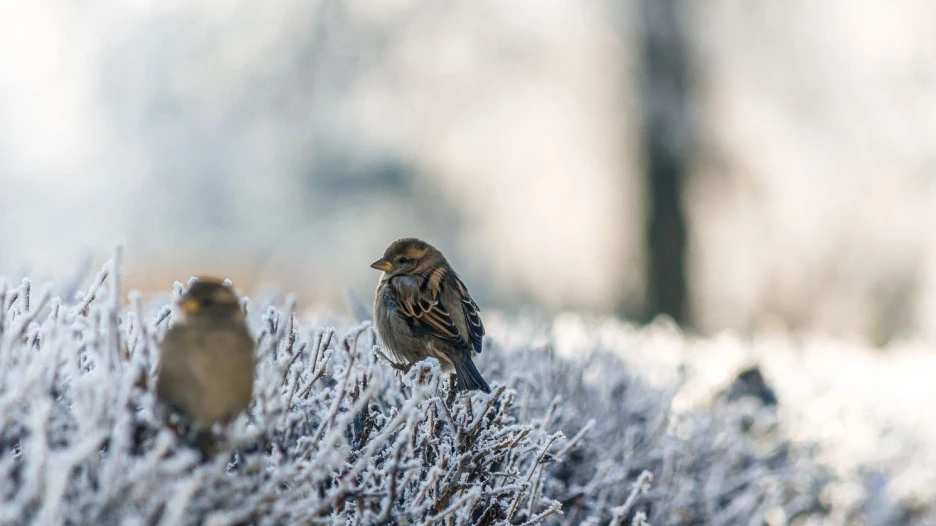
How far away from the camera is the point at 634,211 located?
17.0 m

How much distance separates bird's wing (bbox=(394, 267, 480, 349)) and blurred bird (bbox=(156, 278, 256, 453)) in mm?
1730

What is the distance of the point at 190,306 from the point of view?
2.28m

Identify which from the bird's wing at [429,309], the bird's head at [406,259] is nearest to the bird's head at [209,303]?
the bird's wing at [429,309]

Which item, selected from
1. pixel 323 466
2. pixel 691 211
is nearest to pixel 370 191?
pixel 691 211

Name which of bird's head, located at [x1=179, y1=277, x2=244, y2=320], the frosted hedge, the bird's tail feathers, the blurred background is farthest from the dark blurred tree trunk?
bird's head, located at [x1=179, y1=277, x2=244, y2=320]

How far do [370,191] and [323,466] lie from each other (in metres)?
17.2

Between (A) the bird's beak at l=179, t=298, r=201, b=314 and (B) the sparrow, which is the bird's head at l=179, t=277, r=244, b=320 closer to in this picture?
(A) the bird's beak at l=179, t=298, r=201, b=314

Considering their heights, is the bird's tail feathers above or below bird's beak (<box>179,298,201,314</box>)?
above

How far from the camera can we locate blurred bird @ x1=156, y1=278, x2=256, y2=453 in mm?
2217

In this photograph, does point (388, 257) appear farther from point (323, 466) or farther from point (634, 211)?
point (634, 211)

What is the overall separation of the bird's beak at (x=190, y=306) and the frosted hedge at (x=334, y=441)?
10cm

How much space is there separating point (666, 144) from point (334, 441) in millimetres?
14881

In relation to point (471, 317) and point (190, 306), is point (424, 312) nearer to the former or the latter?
point (471, 317)

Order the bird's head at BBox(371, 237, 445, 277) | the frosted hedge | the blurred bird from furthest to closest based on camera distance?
the bird's head at BBox(371, 237, 445, 277)
the blurred bird
the frosted hedge
